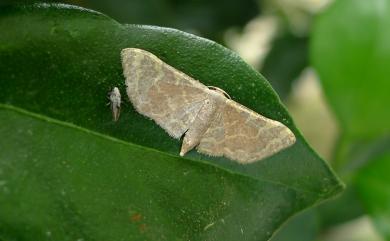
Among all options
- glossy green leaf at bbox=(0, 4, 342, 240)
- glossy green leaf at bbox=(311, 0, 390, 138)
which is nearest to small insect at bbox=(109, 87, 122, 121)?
glossy green leaf at bbox=(0, 4, 342, 240)

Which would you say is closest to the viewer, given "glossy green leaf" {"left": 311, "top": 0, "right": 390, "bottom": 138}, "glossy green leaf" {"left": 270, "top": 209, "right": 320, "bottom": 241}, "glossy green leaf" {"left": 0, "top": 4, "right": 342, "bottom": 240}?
"glossy green leaf" {"left": 0, "top": 4, "right": 342, "bottom": 240}

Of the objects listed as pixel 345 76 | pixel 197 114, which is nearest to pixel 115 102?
pixel 197 114

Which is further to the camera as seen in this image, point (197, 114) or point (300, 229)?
point (300, 229)

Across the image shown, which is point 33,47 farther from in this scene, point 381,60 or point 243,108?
point 381,60

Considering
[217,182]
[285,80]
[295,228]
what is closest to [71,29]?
[217,182]

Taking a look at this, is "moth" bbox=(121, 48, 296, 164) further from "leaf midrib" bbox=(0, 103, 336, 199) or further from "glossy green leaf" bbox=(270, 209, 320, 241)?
"glossy green leaf" bbox=(270, 209, 320, 241)

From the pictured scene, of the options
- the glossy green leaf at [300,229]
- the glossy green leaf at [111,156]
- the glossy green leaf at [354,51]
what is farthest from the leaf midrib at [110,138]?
the glossy green leaf at [300,229]

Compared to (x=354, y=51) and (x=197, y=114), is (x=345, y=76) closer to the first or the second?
(x=354, y=51)
